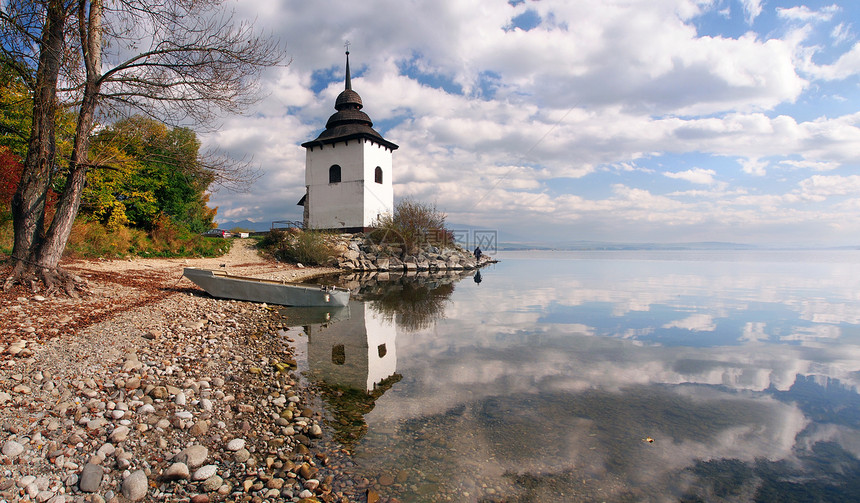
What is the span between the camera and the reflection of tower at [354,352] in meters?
5.94

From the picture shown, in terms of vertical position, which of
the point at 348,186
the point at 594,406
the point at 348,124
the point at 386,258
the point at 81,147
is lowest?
the point at 594,406

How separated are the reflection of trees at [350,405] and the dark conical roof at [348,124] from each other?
27.3 m

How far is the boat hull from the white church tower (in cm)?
2005

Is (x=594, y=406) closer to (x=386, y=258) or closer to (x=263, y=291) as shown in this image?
(x=263, y=291)

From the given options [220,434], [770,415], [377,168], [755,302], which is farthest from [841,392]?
[377,168]

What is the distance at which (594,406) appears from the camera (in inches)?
200

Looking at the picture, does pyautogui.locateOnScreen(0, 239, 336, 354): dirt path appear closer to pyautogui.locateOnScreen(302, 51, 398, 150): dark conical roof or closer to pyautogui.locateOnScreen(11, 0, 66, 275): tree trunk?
pyautogui.locateOnScreen(11, 0, 66, 275): tree trunk

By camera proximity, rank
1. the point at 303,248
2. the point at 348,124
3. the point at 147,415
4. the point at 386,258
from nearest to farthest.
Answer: the point at 147,415, the point at 303,248, the point at 386,258, the point at 348,124

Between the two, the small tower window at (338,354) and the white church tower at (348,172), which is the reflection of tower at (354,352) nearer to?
the small tower window at (338,354)


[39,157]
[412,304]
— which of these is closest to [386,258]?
[412,304]

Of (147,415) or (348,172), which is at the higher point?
(348,172)

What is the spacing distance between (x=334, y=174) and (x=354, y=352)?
2719cm

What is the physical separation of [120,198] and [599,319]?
23.2m

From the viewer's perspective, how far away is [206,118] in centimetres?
805
